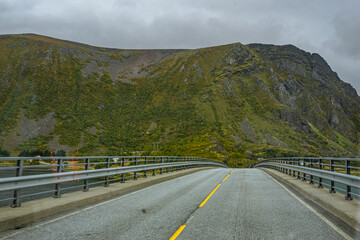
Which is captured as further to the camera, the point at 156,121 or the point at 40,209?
the point at 156,121

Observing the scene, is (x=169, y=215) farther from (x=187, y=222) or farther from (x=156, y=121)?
(x=156, y=121)

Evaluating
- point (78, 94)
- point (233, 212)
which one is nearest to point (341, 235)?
point (233, 212)

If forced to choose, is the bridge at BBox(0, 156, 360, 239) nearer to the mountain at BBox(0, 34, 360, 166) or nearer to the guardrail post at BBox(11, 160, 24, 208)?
the guardrail post at BBox(11, 160, 24, 208)

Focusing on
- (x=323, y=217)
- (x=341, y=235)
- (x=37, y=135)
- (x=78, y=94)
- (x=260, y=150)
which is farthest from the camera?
(x=78, y=94)

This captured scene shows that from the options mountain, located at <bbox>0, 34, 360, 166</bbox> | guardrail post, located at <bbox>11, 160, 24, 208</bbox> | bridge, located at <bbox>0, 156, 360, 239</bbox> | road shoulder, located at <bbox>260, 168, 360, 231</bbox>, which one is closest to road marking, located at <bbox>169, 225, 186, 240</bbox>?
bridge, located at <bbox>0, 156, 360, 239</bbox>

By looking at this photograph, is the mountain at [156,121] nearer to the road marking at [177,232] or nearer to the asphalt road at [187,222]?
the asphalt road at [187,222]

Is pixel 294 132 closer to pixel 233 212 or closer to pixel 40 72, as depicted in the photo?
pixel 40 72

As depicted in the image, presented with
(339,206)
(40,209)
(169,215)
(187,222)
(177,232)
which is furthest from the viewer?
(339,206)

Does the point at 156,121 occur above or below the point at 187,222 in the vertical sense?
above

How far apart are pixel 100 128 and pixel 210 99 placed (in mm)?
66748

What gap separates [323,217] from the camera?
693 centimetres

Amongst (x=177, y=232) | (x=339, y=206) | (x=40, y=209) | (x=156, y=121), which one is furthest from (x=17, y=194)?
(x=156, y=121)

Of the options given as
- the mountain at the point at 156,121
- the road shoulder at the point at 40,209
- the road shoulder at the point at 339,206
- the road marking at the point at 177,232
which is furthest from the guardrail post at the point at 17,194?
the mountain at the point at 156,121

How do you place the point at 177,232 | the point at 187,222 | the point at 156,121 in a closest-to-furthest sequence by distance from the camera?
1. the point at 177,232
2. the point at 187,222
3. the point at 156,121
